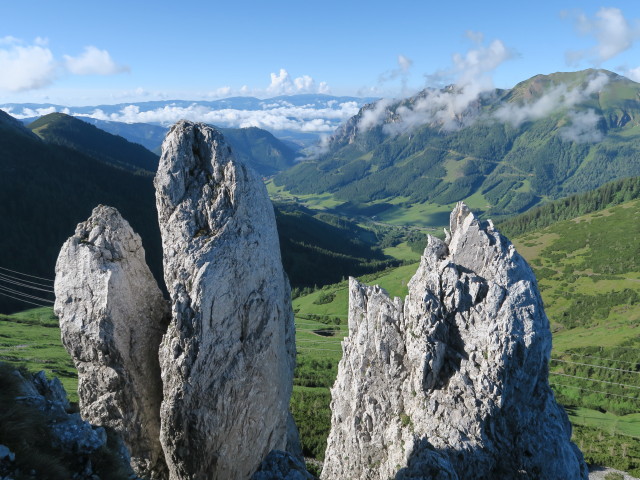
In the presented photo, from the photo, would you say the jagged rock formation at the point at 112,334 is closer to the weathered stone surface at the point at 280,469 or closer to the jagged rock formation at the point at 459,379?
the weathered stone surface at the point at 280,469

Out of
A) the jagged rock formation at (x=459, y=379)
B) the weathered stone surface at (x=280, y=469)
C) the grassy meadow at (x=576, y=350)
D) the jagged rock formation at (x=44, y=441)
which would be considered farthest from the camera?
the grassy meadow at (x=576, y=350)

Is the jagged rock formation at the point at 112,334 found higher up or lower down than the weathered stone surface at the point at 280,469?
higher up

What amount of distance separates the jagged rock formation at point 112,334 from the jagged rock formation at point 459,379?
42.5 ft

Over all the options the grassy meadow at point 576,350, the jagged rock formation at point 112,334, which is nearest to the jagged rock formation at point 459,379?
the jagged rock formation at point 112,334

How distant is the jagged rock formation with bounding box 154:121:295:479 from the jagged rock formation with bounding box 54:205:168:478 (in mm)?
2023

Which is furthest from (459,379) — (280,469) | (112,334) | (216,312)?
(112,334)

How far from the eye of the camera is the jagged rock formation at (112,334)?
73.8ft

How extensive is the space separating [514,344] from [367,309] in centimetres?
1039

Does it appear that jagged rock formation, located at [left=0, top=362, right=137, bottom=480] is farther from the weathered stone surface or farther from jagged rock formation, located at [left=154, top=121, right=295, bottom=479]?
the weathered stone surface

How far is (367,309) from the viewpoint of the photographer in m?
30.6

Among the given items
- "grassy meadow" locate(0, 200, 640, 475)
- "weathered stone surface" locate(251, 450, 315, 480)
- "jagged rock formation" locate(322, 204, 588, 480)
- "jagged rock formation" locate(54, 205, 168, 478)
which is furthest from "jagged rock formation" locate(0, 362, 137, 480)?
"grassy meadow" locate(0, 200, 640, 475)

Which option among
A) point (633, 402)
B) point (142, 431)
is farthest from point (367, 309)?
point (633, 402)

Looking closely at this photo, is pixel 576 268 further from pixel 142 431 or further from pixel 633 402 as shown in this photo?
pixel 142 431

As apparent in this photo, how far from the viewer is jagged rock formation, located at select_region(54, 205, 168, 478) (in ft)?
73.8
